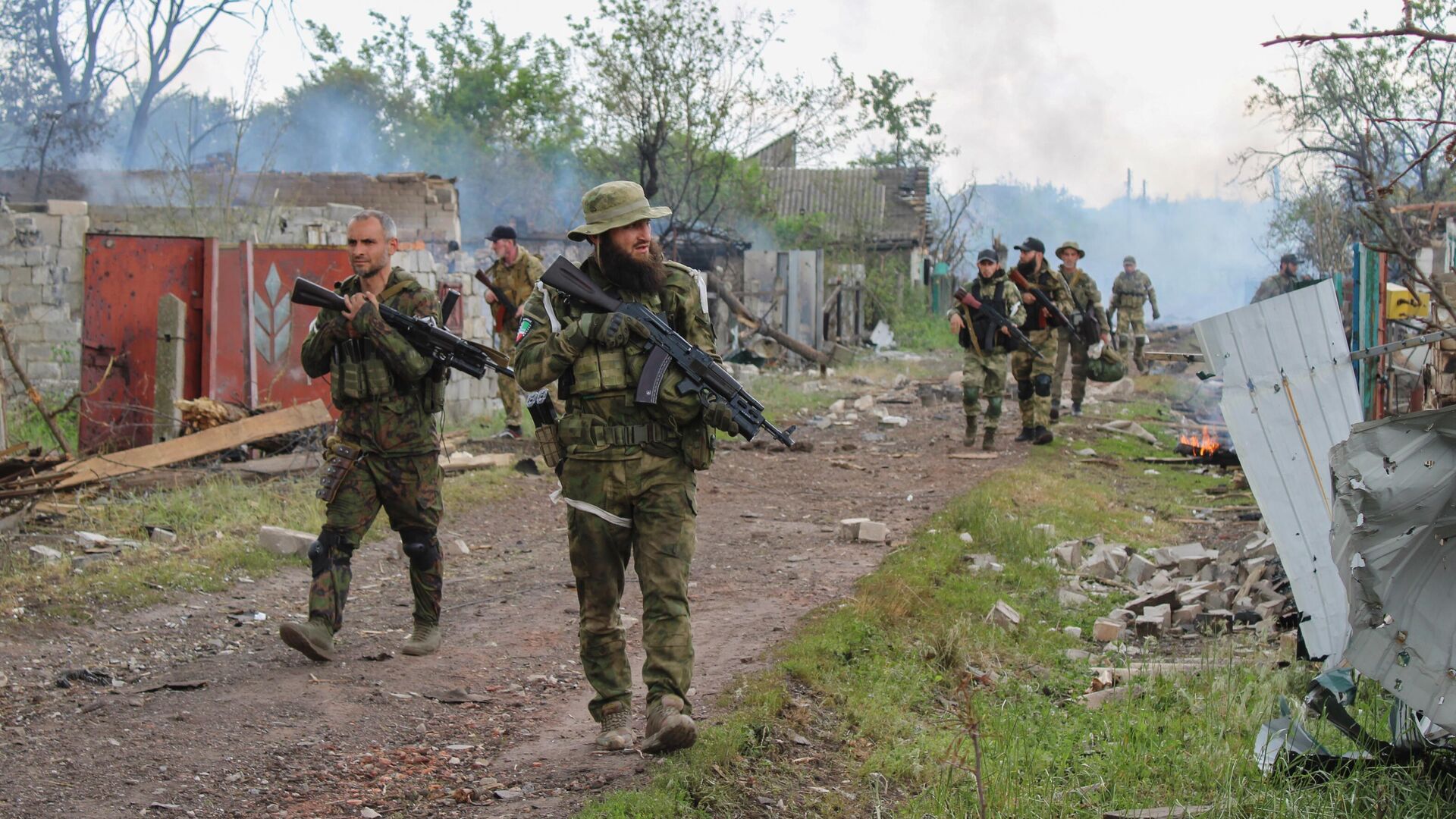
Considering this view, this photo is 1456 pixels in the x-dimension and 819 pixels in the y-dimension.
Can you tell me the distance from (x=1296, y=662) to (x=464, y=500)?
5.63 meters

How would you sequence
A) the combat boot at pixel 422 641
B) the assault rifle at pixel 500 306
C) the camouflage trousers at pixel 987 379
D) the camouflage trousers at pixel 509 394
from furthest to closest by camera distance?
the camouflage trousers at pixel 987 379, the camouflage trousers at pixel 509 394, the assault rifle at pixel 500 306, the combat boot at pixel 422 641

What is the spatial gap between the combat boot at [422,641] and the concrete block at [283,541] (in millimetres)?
2003

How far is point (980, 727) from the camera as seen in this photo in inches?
166

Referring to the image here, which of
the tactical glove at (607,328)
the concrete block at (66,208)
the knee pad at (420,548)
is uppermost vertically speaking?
the concrete block at (66,208)

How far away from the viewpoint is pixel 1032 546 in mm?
7586

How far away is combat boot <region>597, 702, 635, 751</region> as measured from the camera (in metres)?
4.00

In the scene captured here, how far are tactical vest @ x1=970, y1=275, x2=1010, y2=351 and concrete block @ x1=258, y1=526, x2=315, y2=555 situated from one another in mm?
6461

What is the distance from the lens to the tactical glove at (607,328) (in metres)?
3.85

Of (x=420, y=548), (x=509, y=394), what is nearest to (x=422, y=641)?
(x=420, y=548)

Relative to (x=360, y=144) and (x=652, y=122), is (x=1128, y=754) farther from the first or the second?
(x=360, y=144)

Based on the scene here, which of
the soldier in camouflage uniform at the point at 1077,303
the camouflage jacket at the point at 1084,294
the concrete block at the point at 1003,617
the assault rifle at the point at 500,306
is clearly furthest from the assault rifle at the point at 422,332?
the camouflage jacket at the point at 1084,294

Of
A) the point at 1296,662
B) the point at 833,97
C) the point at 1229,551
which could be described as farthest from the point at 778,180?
the point at 1296,662

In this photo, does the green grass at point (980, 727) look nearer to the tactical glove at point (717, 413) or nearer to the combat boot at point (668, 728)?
the combat boot at point (668, 728)

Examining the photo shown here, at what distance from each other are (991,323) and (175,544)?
7068 mm
